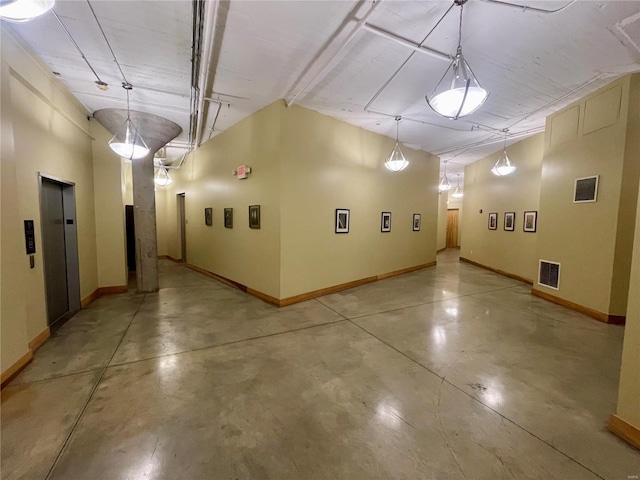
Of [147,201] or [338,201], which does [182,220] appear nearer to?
[147,201]

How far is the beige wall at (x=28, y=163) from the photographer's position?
7.89 ft

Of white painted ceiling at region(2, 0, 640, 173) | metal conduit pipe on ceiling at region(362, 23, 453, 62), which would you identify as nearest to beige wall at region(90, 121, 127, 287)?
white painted ceiling at region(2, 0, 640, 173)

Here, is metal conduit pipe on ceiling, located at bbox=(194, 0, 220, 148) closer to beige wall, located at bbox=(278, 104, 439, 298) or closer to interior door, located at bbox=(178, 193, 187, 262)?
beige wall, located at bbox=(278, 104, 439, 298)

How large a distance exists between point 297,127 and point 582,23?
3.45m

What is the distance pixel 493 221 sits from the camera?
→ 747 cm

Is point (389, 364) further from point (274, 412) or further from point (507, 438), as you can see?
point (274, 412)

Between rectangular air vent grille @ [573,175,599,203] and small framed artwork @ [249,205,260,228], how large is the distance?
5.28m

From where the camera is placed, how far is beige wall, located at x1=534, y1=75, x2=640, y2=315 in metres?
3.69

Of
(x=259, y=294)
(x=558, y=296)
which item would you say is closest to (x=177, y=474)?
(x=259, y=294)

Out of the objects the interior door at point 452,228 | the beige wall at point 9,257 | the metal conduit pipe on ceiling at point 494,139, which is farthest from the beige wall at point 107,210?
the interior door at point 452,228

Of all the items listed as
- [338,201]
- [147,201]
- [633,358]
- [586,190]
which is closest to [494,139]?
[586,190]

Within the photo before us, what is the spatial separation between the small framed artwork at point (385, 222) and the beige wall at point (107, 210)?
5.41 meters

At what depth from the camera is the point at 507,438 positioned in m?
1.80

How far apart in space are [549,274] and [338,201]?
13.4 ft
